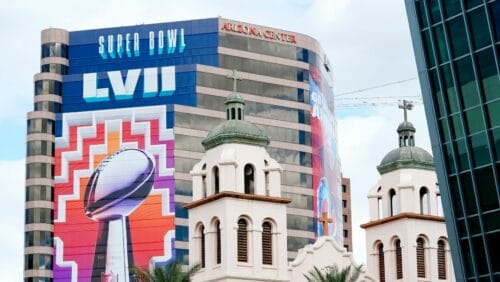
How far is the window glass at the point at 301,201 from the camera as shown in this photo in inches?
5413

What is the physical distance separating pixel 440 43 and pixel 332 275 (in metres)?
13.0

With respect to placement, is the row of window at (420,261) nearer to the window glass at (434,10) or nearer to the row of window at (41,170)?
the window glass at (434,10)

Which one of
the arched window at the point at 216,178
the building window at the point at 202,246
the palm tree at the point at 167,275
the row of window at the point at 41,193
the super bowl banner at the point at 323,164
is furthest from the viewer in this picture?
the super bowl banner at the point at 323,164

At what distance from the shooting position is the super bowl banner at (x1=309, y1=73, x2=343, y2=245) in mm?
140375

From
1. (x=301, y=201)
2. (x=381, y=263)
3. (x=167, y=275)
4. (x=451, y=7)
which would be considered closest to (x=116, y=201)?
(x=301, y=201)

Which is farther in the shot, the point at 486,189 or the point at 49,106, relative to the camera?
the point at 49,106

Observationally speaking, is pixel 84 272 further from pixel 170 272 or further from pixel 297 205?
pixel 170 272

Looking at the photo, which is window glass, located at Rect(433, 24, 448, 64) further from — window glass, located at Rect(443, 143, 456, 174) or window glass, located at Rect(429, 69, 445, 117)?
window glass, located at Rect(443, 143, 456, 174)

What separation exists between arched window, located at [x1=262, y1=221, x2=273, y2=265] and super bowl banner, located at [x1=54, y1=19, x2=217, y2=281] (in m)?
57.2

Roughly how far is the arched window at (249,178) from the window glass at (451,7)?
17777 mm

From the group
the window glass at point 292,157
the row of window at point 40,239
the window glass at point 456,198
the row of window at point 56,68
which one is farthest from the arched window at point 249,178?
the row of window at point 56,68

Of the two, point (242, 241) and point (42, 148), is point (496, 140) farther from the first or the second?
point (42, 148)

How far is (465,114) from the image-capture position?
60125 mm

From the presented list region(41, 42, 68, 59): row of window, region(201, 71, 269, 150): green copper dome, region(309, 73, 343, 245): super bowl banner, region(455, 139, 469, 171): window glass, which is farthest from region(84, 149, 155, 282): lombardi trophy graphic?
region(455, 139, 469, 171): window glass
